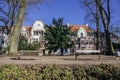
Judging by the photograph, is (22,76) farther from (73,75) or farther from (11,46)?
(11,46)

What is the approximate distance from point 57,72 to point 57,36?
114ft

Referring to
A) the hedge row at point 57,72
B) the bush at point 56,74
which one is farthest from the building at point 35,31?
the bush at point 56,74

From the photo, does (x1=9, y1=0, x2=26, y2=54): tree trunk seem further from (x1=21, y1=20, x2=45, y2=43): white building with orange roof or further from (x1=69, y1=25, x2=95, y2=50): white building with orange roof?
(x1=21, y1=20, x2=45, y2=43): white building with orange roof

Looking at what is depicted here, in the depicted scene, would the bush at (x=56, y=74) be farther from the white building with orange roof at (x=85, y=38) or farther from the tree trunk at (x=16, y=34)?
the white building with orange roof at (x=85, y=38)

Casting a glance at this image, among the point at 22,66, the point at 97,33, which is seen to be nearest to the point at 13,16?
the point at 97,33

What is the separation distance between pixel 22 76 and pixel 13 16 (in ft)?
79.7

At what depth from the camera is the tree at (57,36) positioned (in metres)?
43.4

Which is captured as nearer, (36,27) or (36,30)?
(36,27)

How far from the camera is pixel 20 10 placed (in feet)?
83.8

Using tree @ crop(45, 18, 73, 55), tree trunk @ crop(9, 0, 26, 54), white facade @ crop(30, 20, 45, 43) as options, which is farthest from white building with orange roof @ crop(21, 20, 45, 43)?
tree trunk @ crop(9, 0, 26, 54)

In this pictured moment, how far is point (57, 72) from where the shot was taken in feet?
28.5

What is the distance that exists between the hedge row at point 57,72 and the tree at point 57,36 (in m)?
34.1

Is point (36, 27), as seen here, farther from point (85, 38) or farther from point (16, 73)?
point (16, 73)

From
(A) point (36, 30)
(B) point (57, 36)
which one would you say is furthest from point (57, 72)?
(A) point (36, 30)
